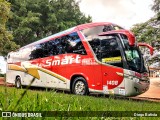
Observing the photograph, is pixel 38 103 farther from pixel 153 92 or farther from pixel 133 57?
pixel 153 92

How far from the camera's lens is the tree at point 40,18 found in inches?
1411

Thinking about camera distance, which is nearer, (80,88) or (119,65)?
(119,65)

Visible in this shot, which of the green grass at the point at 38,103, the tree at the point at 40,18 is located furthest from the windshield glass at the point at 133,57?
the tree at the point at 40,18

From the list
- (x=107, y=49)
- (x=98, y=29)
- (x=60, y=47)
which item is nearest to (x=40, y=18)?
(x=60, y=47)

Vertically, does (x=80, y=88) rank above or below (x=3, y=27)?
below

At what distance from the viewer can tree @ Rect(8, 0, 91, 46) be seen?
118 ft

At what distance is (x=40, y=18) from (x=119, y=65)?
27.6 m

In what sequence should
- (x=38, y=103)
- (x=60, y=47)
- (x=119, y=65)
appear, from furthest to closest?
(x=60, y=47)
(x=119, y=65)
(x=38, y=103)

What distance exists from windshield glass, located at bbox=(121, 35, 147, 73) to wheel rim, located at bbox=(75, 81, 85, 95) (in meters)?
2.60

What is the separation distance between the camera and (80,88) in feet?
46.3

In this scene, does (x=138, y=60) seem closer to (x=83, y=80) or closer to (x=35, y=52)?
(x=83, y=80)

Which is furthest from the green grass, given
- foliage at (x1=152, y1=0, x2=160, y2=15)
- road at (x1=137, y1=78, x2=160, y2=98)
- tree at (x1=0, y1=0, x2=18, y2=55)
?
foliage at (x1=152, y1=0, x2=160, y2=15)

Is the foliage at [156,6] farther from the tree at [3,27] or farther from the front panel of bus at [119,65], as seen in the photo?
the tree at [3,27]

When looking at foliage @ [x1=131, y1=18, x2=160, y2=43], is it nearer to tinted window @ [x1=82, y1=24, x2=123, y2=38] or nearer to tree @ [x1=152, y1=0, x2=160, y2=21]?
tree @ [x1=152, y1=0, x2=160, y2=21]
